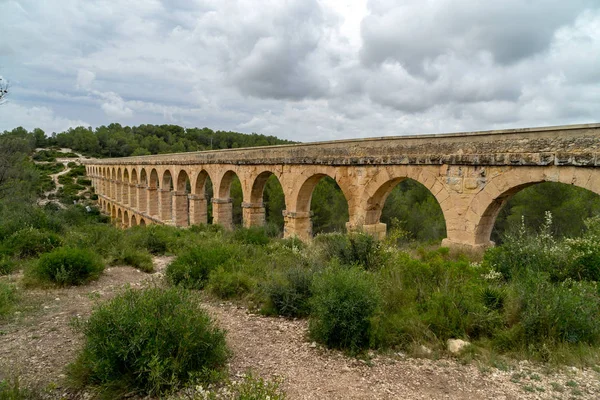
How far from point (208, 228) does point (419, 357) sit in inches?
412

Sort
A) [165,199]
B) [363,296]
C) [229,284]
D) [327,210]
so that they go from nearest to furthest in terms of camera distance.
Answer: [363,296], [229,284], [327,210], [165,199]

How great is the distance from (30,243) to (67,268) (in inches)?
88.8

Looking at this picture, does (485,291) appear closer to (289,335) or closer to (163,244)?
(289,335)

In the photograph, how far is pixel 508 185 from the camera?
20.5ft

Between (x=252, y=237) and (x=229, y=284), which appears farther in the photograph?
(x=252, y=237)

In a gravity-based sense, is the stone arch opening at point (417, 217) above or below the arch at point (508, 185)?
below

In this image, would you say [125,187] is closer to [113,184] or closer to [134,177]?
[134,177]

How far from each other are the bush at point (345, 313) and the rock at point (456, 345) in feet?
2.39

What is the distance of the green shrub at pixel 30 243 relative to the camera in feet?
22.6

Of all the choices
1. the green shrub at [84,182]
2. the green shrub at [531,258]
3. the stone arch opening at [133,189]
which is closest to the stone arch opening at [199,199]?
the stone arch opening at [133,189]

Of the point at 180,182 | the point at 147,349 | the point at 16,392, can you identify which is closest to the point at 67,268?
the point at 16,392

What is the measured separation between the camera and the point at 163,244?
8.83 metres

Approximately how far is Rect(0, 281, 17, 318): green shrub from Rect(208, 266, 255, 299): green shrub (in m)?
2.31

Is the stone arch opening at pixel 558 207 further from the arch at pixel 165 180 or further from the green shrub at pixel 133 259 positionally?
the arch at pixel 165 180
